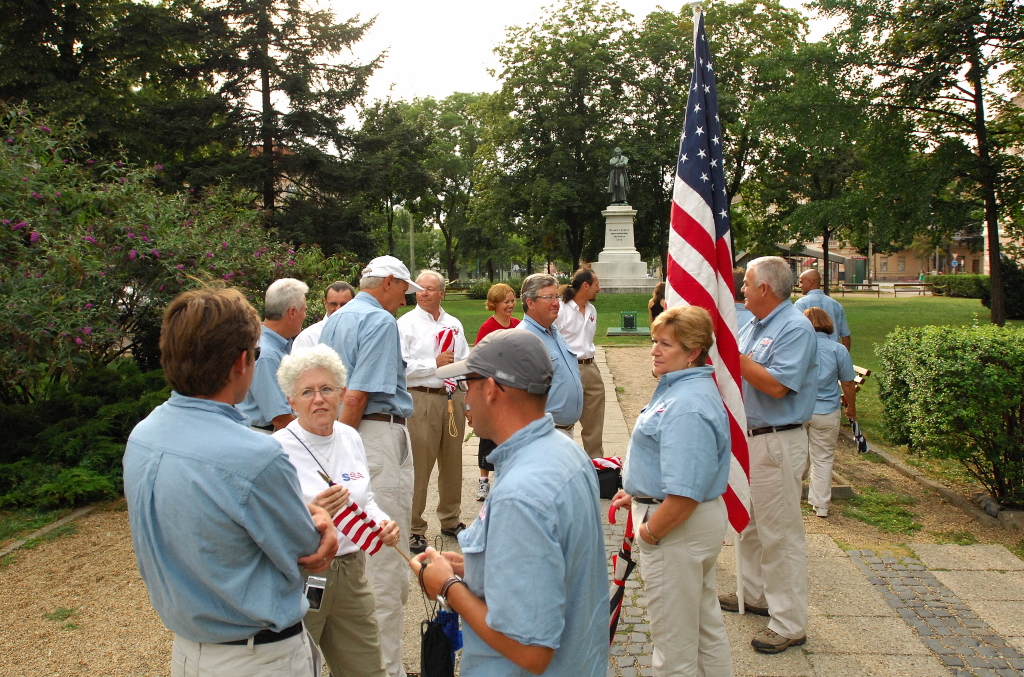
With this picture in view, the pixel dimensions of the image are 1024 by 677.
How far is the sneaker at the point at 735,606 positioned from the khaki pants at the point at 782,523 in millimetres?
372

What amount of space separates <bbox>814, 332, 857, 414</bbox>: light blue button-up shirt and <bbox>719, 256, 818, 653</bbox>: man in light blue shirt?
2498 mm

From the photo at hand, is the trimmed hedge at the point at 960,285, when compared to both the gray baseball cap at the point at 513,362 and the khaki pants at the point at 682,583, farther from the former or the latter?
the gray baseball cap at the point at 513,362

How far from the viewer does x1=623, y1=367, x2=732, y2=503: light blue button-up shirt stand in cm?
308

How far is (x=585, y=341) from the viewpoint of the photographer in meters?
7.54

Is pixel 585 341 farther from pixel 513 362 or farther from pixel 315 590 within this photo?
pixel 513 362

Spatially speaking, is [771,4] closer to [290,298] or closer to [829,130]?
[829,130]

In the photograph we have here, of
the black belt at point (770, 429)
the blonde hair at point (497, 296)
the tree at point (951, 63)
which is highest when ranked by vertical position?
the tree at point (951, 63)

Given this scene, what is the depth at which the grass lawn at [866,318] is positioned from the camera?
1767cm

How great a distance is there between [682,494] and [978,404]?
4.42 metres

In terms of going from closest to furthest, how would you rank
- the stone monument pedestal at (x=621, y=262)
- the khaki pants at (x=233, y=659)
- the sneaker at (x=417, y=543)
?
1. the khaki pants at (x=233, y=659)
2. the sneaker at (x=417, y=543)
3. the stone monument pedestal at (x=621, y=262)

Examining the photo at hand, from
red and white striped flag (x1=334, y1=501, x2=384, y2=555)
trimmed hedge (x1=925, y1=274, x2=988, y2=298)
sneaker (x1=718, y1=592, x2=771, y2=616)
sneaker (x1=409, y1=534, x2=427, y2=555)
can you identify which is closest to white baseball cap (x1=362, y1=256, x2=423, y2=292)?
red and white striped flag (x1=334, y1=501, x2=384, y2=555)

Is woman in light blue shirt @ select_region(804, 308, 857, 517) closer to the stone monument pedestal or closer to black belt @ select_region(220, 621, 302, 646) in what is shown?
black belt @ select_region(220, 621, 302, 646)

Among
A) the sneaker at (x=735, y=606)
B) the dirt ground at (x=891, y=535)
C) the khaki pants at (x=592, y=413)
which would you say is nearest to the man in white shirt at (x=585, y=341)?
the khaki pants at (x=592, y=413)

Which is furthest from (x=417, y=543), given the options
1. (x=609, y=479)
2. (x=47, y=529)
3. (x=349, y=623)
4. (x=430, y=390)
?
(x=47, y=529)
